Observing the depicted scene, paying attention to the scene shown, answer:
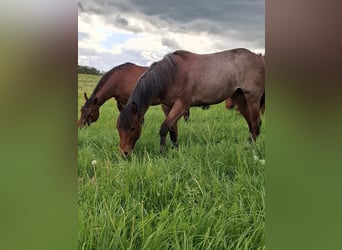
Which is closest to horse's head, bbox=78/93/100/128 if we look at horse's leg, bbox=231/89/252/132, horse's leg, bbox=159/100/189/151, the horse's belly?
horse's leg, bbox=159/100/189/151

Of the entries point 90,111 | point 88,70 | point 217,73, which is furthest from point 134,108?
point 217,73

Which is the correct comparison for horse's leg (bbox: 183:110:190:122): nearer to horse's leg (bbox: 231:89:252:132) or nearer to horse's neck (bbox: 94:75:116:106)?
horse's leg (bbox: 231:89:252:132)

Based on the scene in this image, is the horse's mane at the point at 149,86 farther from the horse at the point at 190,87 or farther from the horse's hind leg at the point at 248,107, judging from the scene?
the horse's hind leg at the point at 248,107

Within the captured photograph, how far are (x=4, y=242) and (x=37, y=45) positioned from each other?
1.14ft

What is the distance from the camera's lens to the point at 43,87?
1.88 ft

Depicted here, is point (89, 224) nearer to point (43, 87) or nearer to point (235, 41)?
point (43, 87)

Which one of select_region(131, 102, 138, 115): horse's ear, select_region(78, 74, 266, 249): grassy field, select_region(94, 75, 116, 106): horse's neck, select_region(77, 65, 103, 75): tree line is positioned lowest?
select_region(78, 74, 266, 249): grassy field

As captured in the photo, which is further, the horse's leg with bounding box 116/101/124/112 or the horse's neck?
the horse's leg with bounding box 116/101/124/112

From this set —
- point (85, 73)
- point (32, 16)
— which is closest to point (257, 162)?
point (85, 73)

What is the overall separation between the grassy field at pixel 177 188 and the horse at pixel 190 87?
0.05 meters

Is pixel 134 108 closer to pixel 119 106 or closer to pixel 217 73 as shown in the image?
pixel 119 106

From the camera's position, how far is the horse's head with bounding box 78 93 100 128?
1.17 metres

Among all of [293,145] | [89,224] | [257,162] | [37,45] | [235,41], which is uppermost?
[235,41]

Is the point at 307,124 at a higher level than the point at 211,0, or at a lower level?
lower
